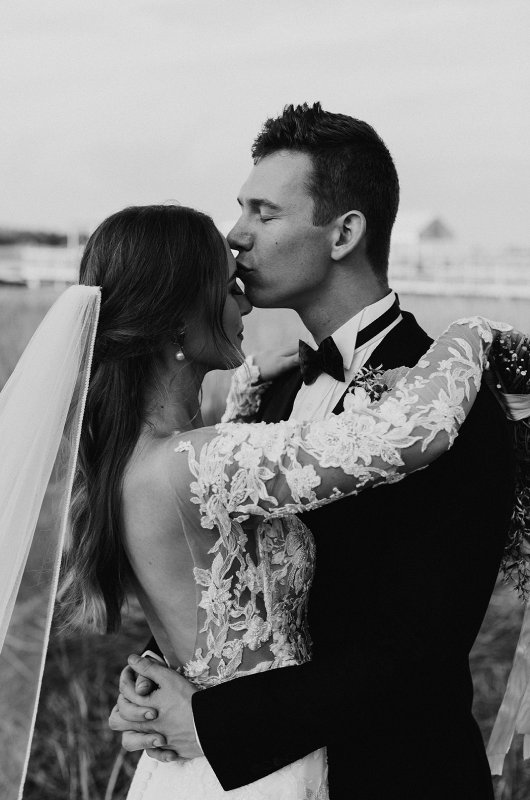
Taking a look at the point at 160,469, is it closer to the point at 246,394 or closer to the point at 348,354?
the point at 348,354

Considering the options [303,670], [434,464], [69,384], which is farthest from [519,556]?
[69,384]

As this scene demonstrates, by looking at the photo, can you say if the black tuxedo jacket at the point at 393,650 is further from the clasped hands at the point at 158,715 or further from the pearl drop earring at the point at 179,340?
the pearl drop earring at the point at 179,340

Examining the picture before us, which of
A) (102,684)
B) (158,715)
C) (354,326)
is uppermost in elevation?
(354,326)

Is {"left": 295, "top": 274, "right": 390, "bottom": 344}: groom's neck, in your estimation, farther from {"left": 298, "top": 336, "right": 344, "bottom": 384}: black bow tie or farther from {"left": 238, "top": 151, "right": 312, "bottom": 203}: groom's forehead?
{"left": 238, "top": 151, "right": 312, "bottom": 203}: groom's forehead

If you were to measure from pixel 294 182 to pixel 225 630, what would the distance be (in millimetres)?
1181

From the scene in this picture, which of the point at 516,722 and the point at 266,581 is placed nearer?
the point at 266,581

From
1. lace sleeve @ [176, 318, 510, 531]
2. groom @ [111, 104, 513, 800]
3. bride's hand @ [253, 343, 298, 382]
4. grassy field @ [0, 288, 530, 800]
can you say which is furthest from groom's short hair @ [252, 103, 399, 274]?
grassy field @ [0, 288, 530, 800]

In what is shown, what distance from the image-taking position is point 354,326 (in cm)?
234

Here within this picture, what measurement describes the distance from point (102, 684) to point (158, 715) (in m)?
2.48

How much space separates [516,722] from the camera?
2742 millimetres

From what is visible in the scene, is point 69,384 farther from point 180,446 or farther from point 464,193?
point 464,193

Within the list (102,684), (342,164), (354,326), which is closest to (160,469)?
(354,326)

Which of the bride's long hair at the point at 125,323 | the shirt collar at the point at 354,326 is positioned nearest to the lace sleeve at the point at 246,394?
the shirt collar at the point at 354,326

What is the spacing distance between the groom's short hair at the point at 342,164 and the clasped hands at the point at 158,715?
3.94ft
